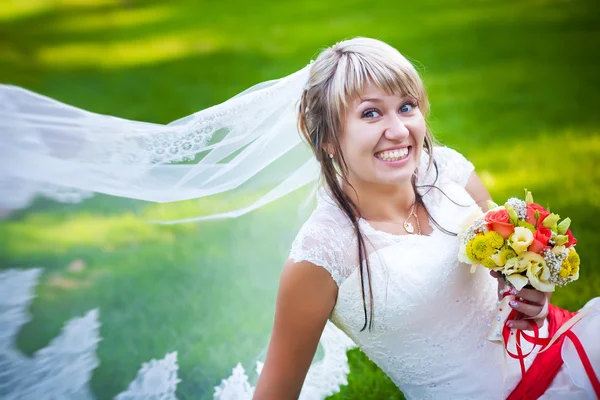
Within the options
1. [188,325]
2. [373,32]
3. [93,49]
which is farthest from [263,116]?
[93,49]

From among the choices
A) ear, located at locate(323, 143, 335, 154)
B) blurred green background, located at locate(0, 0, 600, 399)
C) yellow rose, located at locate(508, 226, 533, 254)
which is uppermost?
ear, located at locate(323, 143, 335, 154)

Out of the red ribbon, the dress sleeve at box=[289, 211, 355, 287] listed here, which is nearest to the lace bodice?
the dress sleeve at box=[289, 211, 355, 287]

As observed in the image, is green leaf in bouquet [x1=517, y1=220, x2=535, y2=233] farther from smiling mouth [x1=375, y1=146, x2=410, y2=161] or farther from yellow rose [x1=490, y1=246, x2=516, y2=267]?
smiling mouth [x1=375, y1=146, x2=410, y2=161]

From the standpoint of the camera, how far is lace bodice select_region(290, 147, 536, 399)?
2.92 meters

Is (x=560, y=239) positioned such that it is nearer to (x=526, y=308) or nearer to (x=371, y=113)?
(x=526, y=308)

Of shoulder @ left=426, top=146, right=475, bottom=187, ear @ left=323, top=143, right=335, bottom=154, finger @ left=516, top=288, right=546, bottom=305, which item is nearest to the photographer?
finger @ left=516, top=288, right=546, bottom=305

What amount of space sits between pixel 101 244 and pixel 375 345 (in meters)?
1.33

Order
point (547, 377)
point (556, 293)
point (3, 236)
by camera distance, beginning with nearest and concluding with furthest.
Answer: point (547, 377)
point (3, 236)
point (556, 293)

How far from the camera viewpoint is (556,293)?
15.6 feet

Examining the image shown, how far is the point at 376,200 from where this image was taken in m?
3.12

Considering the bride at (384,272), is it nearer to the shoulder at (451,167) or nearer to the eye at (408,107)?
the eye at (408,107)

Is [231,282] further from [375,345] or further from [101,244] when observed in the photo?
[375,345]

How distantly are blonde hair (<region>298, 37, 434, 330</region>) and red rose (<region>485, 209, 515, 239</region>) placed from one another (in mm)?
484

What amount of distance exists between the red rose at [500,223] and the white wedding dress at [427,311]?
269mm
